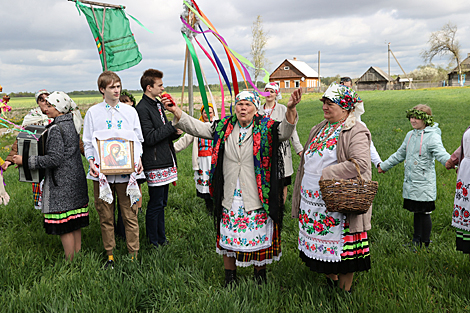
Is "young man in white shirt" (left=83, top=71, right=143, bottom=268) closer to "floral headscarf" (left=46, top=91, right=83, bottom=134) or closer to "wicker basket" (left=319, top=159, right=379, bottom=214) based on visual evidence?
"floral headscarf" (left=46, top=91, right=83, bottom=134)

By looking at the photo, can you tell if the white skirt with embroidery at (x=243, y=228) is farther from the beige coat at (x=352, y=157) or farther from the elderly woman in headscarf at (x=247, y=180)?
the beige coat at (x=352, y=157)

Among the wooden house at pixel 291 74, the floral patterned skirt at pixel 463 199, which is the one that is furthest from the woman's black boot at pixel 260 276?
the wooden house at pixel 291 74

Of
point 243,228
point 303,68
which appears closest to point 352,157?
point 243,228

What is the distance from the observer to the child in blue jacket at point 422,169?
3.90 m

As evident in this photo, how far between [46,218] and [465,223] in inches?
157

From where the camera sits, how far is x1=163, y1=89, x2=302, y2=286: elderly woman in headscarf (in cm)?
298

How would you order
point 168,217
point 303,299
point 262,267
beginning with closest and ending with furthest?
point 303,299
point 262,267
point 168,217

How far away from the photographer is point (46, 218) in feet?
11.4

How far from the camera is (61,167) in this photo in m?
3.52

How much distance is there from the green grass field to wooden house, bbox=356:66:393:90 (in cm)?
7591

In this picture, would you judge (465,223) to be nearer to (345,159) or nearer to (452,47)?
(345,159)

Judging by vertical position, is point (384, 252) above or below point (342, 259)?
below

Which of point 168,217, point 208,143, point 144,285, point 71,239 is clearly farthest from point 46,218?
point 208,143

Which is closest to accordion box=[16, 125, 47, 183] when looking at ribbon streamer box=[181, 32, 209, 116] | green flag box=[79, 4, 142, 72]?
green flag box=[79, 4, 142, 72]
